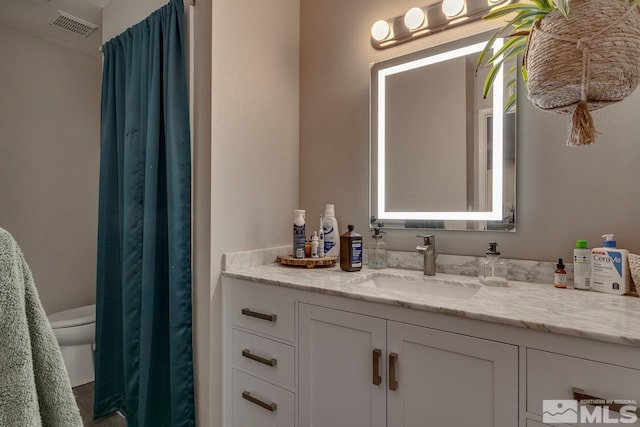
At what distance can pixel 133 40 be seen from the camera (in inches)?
71.2

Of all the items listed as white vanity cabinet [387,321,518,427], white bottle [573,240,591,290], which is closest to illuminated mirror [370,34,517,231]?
white bottle [573,240,591,290]

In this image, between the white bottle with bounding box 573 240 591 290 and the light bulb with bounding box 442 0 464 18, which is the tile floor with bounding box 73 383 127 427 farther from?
the light bulb with bounding box 442 0 464 18

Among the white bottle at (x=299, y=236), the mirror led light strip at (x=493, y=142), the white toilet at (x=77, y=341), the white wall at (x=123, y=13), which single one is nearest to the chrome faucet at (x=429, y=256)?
the mirror led light strip at (x=493, y=142)

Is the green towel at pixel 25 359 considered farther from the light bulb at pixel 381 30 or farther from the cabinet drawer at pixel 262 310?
the light bulb at pixel 381 30

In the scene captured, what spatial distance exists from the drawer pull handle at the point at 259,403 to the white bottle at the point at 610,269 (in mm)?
1213

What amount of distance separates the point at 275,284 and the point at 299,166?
855mm

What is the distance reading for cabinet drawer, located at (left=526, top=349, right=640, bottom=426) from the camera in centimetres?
71

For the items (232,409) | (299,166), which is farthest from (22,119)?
(232,409)

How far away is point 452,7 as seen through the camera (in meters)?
1.44

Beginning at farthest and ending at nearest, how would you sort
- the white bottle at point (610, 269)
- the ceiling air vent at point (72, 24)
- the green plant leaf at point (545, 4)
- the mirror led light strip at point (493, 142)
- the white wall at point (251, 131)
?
1. the ceiling air vent at point (72, 24)
2. the white wall at point (251, 131)
3. the mirror led light strip at point (493, 142)
4. the white bottle at point (610, 269)
5. the green plant leaf at point (545, 4)

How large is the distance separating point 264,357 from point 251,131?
1.03 meters

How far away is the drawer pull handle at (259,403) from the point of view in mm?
1298

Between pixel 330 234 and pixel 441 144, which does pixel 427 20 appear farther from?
pixel 330 234

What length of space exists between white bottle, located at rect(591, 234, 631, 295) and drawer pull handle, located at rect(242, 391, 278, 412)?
1.21 meters
